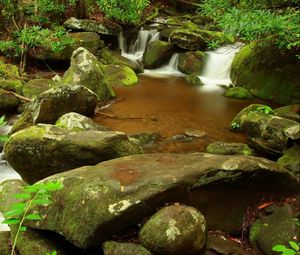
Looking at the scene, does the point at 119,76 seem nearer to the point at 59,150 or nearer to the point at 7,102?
the point at 7,102

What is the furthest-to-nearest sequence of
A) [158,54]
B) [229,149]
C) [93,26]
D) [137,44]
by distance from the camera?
[137,44]
[93,26]
[158,54]
[229,149]

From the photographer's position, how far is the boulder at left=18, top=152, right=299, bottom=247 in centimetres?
387

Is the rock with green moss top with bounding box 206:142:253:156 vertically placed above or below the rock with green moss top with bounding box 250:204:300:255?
below

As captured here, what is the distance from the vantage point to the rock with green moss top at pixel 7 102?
29.8ft

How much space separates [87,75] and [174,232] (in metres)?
7.01

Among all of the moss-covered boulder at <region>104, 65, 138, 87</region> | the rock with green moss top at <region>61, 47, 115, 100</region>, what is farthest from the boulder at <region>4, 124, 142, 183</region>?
the moss-covered boulder at <region>104, 65, 138, 87</region>

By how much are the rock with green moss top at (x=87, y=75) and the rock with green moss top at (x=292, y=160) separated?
5.56 meters

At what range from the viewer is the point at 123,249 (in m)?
3.72

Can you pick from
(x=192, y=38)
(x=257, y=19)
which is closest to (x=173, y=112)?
(x=257, y=19)

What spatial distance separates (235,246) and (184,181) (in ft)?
3.03

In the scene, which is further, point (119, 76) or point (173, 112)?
point (119, 76)

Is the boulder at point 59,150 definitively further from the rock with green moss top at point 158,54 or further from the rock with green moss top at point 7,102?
the rock with green moss top at point 158,54

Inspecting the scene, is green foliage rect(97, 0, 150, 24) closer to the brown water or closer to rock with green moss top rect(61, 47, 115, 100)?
the brown water

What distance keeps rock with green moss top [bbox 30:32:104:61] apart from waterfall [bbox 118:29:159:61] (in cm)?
180
